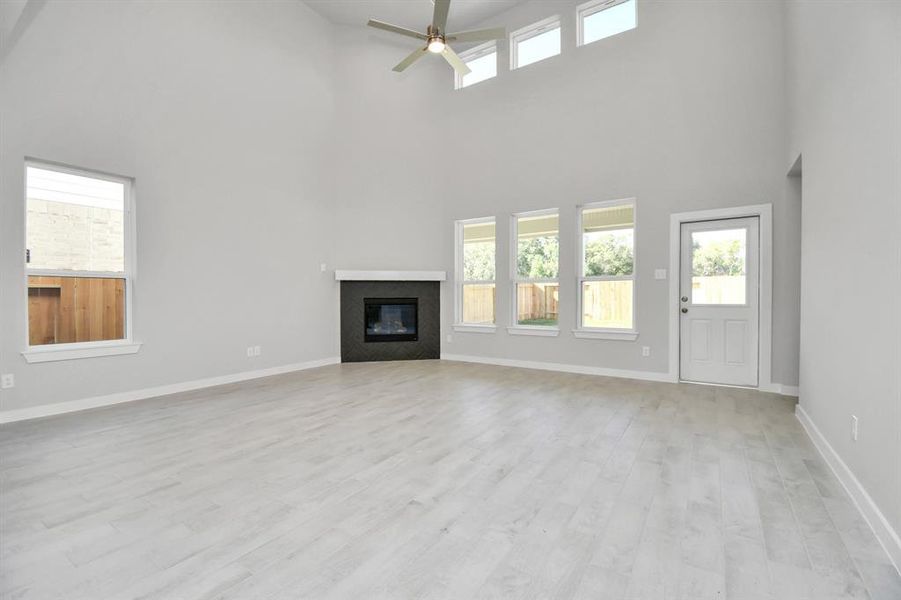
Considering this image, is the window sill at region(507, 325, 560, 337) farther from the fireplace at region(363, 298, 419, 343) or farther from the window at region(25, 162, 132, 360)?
the window at region(25, 162, 132, 360)

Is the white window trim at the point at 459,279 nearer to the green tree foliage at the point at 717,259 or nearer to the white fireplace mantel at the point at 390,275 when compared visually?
the white fireplace mantel at the point at 390,275

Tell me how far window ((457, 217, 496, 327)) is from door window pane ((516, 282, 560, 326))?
0.43m

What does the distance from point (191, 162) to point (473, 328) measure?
426 cm

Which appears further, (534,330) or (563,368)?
(534,330)

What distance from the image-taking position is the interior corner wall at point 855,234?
5.91 ft

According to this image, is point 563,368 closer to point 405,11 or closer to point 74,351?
point 74,351

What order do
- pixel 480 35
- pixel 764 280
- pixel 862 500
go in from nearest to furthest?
pixel 862 500, pixel 764 280, pixel 480 35

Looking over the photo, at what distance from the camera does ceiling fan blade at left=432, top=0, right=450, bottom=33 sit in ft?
13.6

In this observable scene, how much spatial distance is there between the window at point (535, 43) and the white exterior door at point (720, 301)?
3.20 metres

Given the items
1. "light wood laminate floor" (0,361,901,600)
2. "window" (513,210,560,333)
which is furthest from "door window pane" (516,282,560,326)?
"light wood laminate floor" (0,361,901,600)

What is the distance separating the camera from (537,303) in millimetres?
6051

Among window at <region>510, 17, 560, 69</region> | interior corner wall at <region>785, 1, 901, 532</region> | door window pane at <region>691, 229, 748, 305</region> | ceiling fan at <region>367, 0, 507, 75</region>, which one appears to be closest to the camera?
interior corner wall at <region>785, 1, 901, 532</region>

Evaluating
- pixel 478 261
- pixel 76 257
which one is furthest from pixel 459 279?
pixel 76 257

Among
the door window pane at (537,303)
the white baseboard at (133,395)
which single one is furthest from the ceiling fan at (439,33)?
the white baseboard at (133,395)
